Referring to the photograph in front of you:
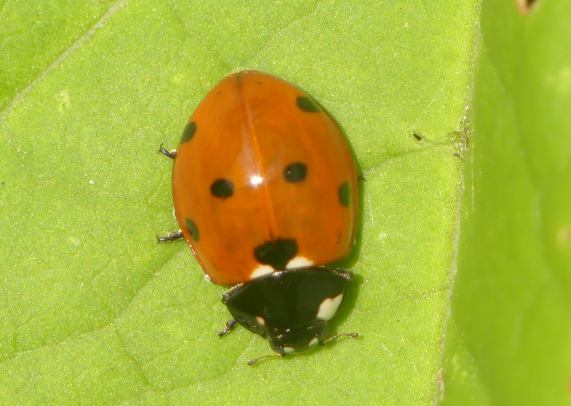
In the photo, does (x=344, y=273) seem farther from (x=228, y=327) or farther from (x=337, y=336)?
(x=228, y=327)

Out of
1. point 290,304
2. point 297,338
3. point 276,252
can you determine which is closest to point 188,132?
point 276,252

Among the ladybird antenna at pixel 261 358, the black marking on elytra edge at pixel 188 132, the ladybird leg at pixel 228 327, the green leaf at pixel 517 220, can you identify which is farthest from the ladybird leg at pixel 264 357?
the black marking on elytra edge at pixel 188 132

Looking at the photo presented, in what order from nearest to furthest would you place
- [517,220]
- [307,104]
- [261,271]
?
[517,220] → [307,104] → [261,271]

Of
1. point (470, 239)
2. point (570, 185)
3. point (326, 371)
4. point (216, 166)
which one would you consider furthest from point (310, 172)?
point (570, 185)

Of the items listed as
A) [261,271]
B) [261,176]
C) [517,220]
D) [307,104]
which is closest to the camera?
[517,220]

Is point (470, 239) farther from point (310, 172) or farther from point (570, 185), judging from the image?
point (570, 185)

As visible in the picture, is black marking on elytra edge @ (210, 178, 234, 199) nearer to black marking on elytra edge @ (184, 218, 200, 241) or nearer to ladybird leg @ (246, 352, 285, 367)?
black marking on elytra edge @ (184, 218, 200, 241)
